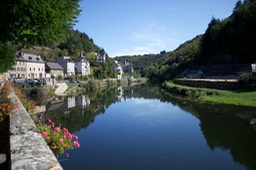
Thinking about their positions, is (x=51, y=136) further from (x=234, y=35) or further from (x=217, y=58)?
(x=217, y=58)

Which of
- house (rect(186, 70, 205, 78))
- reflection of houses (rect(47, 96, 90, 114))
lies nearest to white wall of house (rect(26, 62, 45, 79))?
reflection of houses (rect(47, 96, 90, 114))

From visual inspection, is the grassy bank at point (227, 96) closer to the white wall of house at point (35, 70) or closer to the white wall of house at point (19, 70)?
the white wall of house at point (19, 70)

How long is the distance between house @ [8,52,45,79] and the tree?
146 feet

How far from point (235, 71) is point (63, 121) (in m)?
37.9

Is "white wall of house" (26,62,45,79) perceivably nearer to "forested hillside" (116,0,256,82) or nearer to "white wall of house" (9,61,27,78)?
"white wall of house" (9,61,27,78)

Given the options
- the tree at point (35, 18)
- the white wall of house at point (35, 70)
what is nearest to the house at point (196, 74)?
→ the white wall of house at point (35, 70)

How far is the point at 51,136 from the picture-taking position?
4.85 m

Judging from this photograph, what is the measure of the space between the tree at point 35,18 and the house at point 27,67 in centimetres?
4457

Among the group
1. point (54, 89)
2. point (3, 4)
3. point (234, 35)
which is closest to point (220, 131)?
point (3, 4)

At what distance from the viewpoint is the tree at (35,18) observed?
5.32 metres

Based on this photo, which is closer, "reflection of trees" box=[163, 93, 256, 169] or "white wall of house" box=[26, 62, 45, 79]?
"reflection of trees" box=[163, 93, 256, 169]

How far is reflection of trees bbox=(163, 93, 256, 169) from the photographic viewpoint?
11113 mm

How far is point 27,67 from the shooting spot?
166 feet

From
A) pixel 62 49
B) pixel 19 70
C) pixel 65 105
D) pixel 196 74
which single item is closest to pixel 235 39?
Result: pixel 196 74
